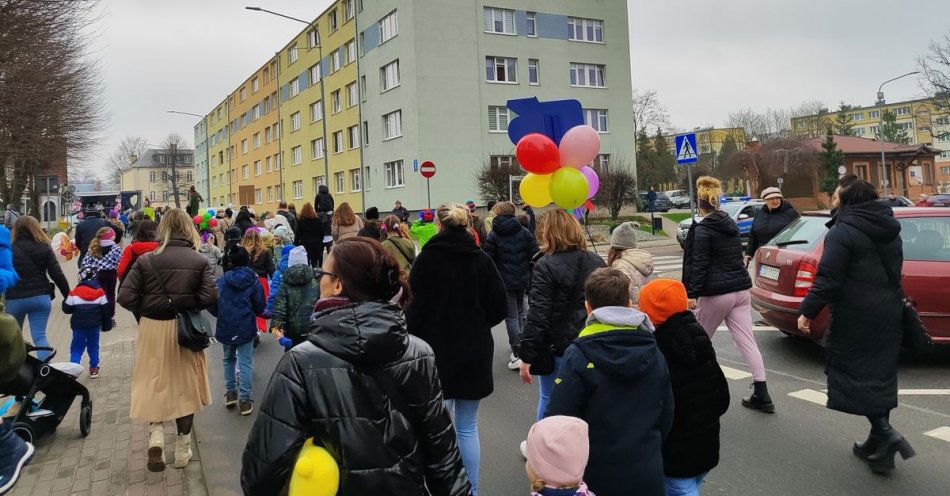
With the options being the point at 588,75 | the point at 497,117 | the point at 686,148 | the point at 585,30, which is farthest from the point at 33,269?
the point at 585,30

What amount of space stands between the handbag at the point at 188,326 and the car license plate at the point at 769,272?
20.0 ft

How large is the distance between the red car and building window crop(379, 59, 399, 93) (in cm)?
3198

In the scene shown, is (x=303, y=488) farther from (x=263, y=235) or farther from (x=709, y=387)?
(x=263, y=235)

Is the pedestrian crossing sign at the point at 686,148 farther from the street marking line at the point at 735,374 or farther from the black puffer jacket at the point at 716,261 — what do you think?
the black puffer jacket at the point at 716,261

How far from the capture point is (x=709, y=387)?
3.07 meters

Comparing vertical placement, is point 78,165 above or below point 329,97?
below

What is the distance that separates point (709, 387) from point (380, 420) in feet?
5.82

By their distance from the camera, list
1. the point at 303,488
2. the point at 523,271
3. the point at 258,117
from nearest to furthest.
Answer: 1. the point at 303,488
2. the point at 523,271
3. the point at 258,117

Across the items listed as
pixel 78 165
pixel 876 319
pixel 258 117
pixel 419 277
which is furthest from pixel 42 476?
pixel 258 117

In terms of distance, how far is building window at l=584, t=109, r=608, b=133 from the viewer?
4050 centimetres

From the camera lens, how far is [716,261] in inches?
215

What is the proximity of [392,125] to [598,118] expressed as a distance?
13.1m

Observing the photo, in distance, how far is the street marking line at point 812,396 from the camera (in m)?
5.74

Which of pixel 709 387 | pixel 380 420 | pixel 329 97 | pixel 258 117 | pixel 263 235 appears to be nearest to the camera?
pixel 380 420
